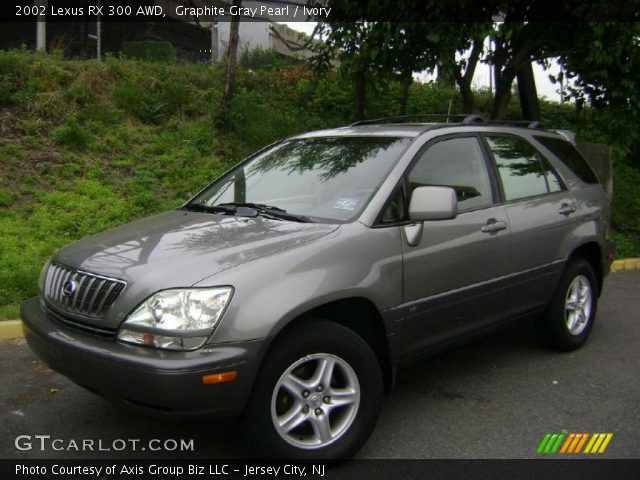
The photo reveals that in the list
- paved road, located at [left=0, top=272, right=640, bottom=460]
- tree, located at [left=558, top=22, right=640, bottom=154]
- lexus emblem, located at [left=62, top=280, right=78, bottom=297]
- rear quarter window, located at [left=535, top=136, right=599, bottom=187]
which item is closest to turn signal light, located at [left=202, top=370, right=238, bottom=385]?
paved road, located at [left=0, top=272, right=640, bottom=460]

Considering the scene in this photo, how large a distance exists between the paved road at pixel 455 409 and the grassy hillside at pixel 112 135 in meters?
2.02

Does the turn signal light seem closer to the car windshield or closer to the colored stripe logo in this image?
the car windshield

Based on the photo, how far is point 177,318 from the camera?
281 centimetres

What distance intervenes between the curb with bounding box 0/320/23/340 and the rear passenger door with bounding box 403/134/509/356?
10.8 ft

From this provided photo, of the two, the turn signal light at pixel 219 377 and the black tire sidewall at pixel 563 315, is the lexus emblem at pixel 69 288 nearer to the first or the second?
the turn signal light at pixel 219 377

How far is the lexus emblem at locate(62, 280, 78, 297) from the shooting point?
10.4 feet

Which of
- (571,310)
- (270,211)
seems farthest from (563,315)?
(270,211)

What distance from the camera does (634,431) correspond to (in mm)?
3621

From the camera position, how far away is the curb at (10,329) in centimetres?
515

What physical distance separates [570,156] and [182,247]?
3449mm

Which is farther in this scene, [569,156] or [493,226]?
[569,156]

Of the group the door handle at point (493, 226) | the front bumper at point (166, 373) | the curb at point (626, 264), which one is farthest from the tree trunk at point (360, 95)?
the front bumper at point (166, 373)

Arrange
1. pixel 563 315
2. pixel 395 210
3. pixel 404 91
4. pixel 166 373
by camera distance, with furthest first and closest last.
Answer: pixel 404 91
pixel 563 315
pixel 395 210
pixel 166 373

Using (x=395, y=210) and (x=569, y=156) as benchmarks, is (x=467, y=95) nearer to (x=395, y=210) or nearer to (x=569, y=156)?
(x=569, y=156)
